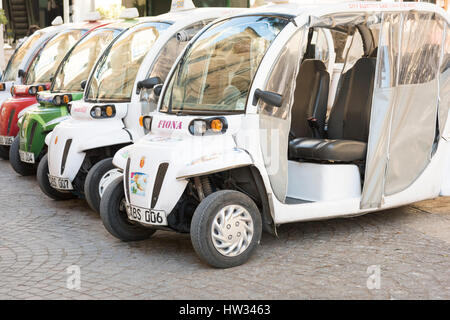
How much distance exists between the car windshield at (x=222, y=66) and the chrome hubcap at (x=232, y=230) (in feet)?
2.56

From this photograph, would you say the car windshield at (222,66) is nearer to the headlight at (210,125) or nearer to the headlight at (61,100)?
the headlight at (210,125)

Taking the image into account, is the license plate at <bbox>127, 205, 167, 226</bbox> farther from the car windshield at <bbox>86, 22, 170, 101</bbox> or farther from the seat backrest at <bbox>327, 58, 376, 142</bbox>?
the car windshield at <bbox>86, 22, 170, 101</bbox>

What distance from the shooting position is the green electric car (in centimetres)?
856

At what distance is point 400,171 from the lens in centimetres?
646

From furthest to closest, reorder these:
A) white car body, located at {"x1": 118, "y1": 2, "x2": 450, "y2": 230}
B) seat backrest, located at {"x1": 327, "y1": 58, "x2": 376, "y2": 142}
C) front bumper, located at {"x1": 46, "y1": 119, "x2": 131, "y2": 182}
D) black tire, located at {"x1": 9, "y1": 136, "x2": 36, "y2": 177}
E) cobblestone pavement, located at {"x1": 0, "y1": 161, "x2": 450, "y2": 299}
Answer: black tire, located at {"x1": 9, "y1": 136, "x2": 36, "y2": 177}
front bumper, located at {"x1": 46, "y1": 119, "x2": 131, "y2": 182}
seat backrest, located at {"x1": 327, "y1": 58, "x2": 376, "y2": 142}
white car body, located at {"x1": 118, "y1": 2, "x2": 450, "y2": 230}
cobblestone pavement, located at {"x1": 0, "y1": 161, "x2": 450, "y2": 299}

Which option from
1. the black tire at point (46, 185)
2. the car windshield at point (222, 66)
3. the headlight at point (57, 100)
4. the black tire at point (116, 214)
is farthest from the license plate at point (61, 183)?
the car windshield at point (222, 66)

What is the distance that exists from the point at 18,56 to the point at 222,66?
265 inches

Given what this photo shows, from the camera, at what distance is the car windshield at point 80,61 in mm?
9297

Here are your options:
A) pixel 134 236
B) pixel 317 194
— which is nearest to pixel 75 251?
pixel 134 236

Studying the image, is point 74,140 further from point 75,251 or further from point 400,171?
point 400,171

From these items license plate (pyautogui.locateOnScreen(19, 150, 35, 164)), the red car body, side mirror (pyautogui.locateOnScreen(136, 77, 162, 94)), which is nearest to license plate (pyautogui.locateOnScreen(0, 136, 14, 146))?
the red car body

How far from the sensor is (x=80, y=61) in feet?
31.1

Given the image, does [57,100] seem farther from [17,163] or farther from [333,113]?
[333,113]

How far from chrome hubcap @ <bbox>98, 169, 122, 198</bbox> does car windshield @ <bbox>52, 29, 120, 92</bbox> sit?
7.69 feet
